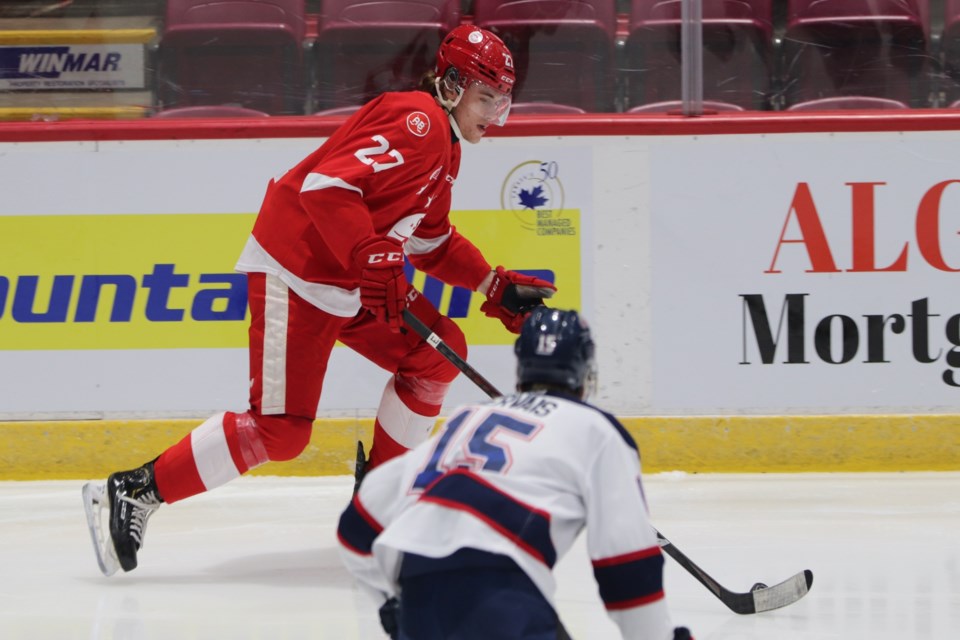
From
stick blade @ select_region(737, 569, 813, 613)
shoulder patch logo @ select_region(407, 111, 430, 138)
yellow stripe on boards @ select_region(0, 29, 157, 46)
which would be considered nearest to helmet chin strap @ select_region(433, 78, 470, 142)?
shoulder patch logo @ select_region(407, 111, 430, 138)

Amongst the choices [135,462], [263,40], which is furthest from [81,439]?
[263,40]

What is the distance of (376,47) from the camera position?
4.42 metres

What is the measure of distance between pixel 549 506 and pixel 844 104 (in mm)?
3043

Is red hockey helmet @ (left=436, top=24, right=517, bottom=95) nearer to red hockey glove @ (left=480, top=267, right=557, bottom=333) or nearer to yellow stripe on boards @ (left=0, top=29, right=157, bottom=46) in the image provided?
red hockey glove @ (left=480, top=267, right=557, bottom=333)

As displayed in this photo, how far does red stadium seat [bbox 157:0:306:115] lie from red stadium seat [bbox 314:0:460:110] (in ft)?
0.32

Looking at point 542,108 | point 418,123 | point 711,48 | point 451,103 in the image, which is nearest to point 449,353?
point 418,123

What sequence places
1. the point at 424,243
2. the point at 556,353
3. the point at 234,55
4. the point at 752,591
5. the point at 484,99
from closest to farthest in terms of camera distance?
the point at 556,353, the point at 752,591, the point at 484,99, the point at 424,243, the point at 234,55

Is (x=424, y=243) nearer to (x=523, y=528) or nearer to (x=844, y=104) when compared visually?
(x=844, y=104)

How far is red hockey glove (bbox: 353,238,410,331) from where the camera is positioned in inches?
111

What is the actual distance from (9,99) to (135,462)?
1.31 meters

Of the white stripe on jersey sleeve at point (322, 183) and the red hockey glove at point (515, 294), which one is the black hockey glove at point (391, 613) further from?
the red hockey glove at point (515, 294)

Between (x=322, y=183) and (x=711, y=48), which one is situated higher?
(x=711, y=48)

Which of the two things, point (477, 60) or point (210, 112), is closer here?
point (477, 60)

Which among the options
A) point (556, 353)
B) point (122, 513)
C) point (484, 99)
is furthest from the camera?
point (484, 99)
